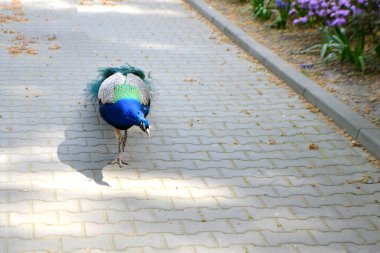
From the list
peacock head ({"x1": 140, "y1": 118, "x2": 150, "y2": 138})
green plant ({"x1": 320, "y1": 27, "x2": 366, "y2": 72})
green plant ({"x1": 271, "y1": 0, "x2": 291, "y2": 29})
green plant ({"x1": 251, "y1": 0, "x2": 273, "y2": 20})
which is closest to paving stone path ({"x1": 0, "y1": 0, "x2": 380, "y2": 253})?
peacock head ({"x1": 140, "y1": 118, "x2": 150, "y2": 138})

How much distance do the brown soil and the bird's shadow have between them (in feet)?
8.70

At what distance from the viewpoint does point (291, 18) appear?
33.4 ft

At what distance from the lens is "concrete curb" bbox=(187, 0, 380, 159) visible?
5.95 m

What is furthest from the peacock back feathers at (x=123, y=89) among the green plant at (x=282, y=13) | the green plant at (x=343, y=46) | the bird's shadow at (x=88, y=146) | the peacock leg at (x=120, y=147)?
the green plant at (x=282, y=13)

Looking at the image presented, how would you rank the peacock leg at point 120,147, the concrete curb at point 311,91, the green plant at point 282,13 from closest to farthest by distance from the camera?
the peacock leg at point 120,147 → the concrete curb at point 311,91 → the green plant at point 282,13

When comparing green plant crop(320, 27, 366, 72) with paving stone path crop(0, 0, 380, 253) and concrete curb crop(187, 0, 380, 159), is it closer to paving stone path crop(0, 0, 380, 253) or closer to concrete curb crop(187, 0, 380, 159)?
concrete curb crop(187, 0, 380, 159)

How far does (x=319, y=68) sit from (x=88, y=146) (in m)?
3.65

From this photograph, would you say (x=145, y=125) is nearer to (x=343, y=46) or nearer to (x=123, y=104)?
(x=123, y=104)

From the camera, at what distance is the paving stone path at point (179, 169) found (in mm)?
4207

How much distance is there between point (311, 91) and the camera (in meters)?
7.15

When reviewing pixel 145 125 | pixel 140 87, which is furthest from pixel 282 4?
pixel 145 125

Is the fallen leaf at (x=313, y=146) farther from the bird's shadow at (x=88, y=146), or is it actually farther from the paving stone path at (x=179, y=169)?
the bird's shadow at (x=88, y=146)

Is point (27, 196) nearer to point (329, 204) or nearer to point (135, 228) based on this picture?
point (135, 228)

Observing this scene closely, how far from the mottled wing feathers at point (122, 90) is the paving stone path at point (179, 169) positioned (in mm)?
579
